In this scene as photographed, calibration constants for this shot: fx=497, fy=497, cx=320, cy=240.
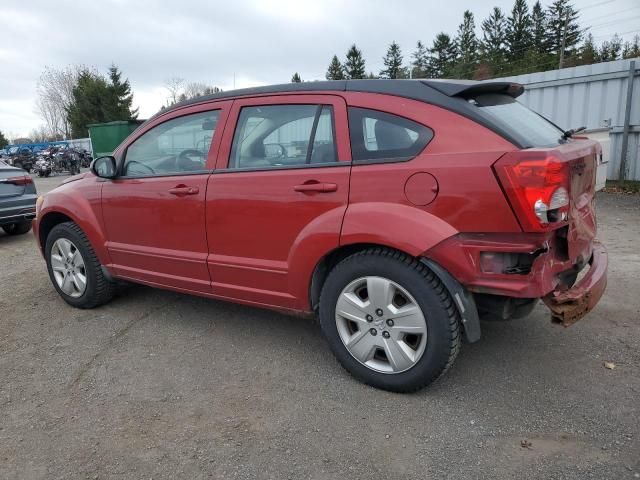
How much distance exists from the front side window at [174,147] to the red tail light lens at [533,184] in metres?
2.00

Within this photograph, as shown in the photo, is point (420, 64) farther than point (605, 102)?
Yes

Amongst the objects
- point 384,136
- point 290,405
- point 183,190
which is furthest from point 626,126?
point 290,405

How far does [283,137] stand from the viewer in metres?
3.17

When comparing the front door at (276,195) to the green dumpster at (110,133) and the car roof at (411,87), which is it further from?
the green dumpster at (110,133)

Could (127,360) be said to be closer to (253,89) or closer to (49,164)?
(253,89)

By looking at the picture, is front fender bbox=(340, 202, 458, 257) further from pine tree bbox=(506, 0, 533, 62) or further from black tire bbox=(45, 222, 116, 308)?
pine tree bbox=(506, 0, 533, 62)

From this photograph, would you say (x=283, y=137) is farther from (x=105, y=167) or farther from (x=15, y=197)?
(x=15, y=197)

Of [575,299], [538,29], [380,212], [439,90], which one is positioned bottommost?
[575,299]

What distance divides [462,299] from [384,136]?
98 cm

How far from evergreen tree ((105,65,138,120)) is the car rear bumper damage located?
47500 millimetres

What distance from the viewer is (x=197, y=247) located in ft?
11.4

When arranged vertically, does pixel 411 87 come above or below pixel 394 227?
above

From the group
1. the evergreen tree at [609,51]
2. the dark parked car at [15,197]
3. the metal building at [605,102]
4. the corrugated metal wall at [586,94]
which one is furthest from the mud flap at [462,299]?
the evergreen tree at [609,51]

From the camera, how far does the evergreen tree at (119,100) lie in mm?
45125
